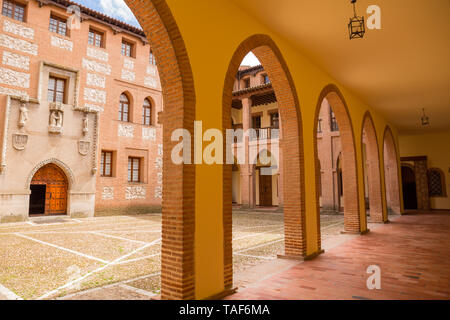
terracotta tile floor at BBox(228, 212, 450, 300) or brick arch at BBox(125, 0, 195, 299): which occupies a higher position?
brick arch at BBox(125, 0, 195, 299)

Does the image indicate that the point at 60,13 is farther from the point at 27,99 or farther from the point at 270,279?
the point at 270,279

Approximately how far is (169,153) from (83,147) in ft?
39.8

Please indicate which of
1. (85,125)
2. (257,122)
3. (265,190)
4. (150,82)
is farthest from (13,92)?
(265,190)

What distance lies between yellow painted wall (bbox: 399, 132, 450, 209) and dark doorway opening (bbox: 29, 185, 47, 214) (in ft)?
64.7

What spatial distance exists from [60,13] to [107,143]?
6252 millimetres

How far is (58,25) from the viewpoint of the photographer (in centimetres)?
1368

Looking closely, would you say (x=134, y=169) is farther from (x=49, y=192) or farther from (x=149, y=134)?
(x=49, y=192)

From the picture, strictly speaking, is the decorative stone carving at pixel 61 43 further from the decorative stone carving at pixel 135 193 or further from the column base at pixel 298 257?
the column base at pixel 298 257

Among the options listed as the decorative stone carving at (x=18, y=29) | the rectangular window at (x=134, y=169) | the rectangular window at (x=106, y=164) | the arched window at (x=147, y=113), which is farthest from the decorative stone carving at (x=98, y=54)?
the rectangular window at (x=134, y=169)

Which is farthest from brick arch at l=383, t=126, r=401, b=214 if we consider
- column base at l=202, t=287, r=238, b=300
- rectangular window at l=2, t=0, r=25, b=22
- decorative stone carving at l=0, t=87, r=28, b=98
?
rectangular window at l=2, t=0, r=25, b=22

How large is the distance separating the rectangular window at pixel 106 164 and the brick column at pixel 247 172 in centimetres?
786

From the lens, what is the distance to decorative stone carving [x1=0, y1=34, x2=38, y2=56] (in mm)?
12031

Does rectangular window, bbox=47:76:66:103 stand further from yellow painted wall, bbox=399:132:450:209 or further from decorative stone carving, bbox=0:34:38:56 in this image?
yellow painted wall, bbox=399:132:450:209
